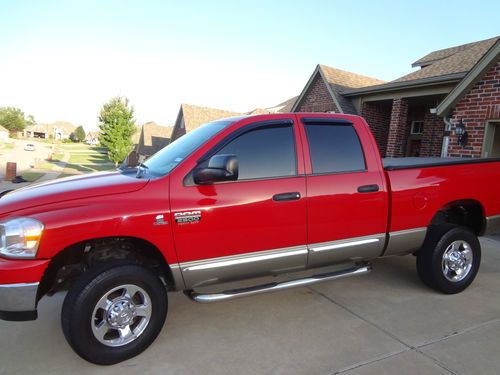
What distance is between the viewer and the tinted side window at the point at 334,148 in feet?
12.1

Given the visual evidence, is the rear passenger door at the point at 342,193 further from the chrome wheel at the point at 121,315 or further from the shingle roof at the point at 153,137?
the shingle roof at the point at 153,137

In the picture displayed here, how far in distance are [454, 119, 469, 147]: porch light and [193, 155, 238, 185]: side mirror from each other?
7277 mm

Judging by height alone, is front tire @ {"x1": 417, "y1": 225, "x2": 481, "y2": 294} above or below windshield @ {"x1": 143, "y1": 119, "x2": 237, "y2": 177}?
below

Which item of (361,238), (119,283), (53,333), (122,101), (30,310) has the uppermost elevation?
(122,101)

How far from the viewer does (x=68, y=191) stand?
3.00 meters

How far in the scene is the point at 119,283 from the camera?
293cm

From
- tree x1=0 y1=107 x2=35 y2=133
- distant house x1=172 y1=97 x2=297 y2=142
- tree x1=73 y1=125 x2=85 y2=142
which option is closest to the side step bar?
distant house x1=172 y1=97 x2=297 y2=142

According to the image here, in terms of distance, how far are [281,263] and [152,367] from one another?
4.50 ft

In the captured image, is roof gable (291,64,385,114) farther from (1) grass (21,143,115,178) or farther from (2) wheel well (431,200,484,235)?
(2) wheel well (431,200,484,235)

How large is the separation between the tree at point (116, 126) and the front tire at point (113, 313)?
28.9 meters

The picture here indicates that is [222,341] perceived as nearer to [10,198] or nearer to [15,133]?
[10,198]

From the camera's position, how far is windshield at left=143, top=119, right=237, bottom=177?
11.1 feet

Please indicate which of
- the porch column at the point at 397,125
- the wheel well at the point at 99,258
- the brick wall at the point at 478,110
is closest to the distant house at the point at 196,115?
the porch column at the point at 397,125

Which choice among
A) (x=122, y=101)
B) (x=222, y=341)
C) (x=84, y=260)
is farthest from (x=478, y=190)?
(x=122, y=101)
